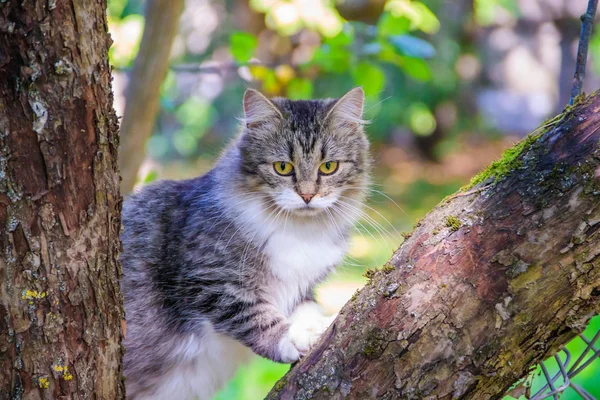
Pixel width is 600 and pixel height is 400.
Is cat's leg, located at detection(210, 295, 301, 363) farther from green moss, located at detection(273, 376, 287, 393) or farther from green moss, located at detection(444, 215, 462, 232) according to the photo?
green moss, located at detection(444, 215, 462, 232)

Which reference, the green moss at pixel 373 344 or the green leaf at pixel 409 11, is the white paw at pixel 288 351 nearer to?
the green moss at pixel 373 344

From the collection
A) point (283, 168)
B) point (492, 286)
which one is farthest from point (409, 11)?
point (492, 286)

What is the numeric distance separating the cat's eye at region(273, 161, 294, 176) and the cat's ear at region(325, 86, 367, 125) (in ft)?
0.89

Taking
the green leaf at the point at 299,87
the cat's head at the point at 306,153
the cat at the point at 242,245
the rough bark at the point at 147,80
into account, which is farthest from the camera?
the green leaf at the point at 299,87

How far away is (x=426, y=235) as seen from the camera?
62.8 inches

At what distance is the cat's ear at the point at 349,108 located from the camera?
105 inches

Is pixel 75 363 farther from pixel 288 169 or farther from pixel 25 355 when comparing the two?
pixel 288 169

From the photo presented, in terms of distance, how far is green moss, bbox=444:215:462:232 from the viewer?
5.03 ft

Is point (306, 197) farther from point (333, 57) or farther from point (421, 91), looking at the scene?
point (421, 91)

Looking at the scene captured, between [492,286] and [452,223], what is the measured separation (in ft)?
0.61

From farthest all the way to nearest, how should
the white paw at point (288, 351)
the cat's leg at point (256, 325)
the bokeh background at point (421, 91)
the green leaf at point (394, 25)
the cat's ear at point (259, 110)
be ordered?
the bokeh background at point (421, 91), the green leaf at point (394, 25), the cat's ear at point (259, 110), the cat's leg at point (256, 325), the white paw at point (288, 351)

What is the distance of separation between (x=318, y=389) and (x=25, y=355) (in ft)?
2.33

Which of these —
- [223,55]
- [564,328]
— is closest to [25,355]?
[564,328]

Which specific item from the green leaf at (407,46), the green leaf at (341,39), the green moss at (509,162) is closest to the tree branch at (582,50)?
the green moss at (509,162)
